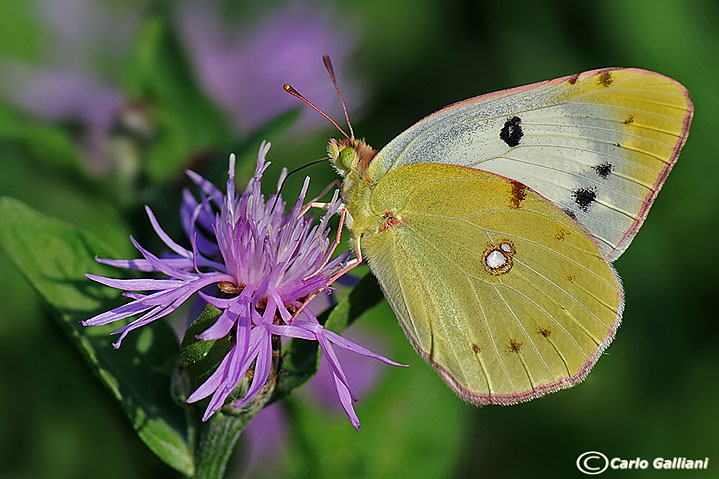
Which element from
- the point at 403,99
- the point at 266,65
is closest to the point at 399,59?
the point at 403,99

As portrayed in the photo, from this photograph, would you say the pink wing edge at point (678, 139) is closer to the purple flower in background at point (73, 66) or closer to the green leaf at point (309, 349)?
the green leaf at point (309, 349)

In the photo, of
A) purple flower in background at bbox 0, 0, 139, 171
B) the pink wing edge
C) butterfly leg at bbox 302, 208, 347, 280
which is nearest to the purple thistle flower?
butterfly leg at bbox 302, 208, 347, 280

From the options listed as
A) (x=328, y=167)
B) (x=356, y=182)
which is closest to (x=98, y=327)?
(x=356, y=182)

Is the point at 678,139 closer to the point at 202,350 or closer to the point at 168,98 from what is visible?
the point at 202,350

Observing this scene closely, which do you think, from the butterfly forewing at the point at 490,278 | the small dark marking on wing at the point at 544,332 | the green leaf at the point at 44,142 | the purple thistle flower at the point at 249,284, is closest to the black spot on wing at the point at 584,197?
the butterfly forewing at the point at 490,278

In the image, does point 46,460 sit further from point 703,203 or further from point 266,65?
point 703,203

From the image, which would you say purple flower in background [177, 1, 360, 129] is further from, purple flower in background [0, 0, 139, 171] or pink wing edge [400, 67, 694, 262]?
pink wing edge [400, 67, 694, 262]

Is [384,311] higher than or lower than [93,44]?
lower
